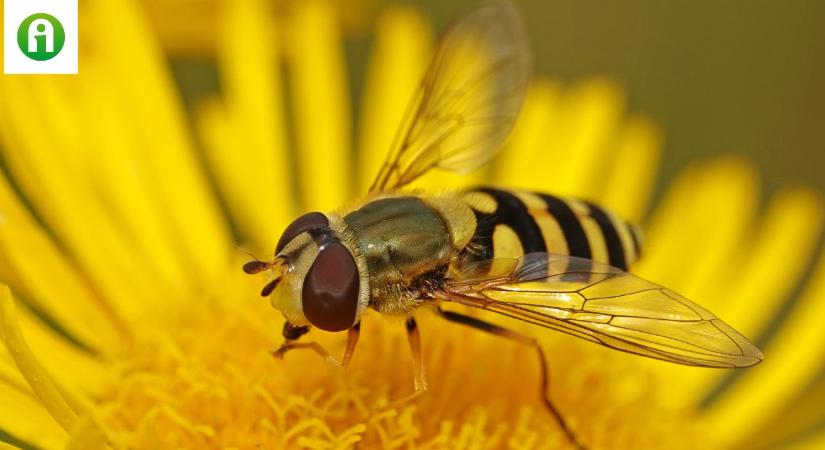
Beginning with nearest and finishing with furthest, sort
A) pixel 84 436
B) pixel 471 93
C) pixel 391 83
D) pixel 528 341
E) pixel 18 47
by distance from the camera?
1. pixel 84 436
2. pixel 528 341
3. pixel 471 93
4. pixel 18 47
5. pixel 391 83

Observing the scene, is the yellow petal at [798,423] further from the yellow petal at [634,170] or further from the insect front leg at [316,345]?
the insect front leg at [316,345]

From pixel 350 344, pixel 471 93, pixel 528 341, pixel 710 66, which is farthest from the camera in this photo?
pixel 710 66

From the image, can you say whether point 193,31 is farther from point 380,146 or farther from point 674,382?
point 674,382

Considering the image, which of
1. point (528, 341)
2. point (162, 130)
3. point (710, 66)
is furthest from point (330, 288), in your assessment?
point (710, 66)

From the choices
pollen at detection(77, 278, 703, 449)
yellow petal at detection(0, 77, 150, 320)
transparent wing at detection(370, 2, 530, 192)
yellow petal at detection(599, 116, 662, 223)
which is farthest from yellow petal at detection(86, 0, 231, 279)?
yellow petal at detection(599, 116, 662, 223)

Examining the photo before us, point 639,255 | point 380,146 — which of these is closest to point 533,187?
point 380,146

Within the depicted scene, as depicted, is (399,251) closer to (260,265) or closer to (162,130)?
(260,265)

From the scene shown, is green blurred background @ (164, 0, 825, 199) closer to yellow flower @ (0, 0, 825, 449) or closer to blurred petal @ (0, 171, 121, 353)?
yellow flower @ (0, 0, 825, 449)
